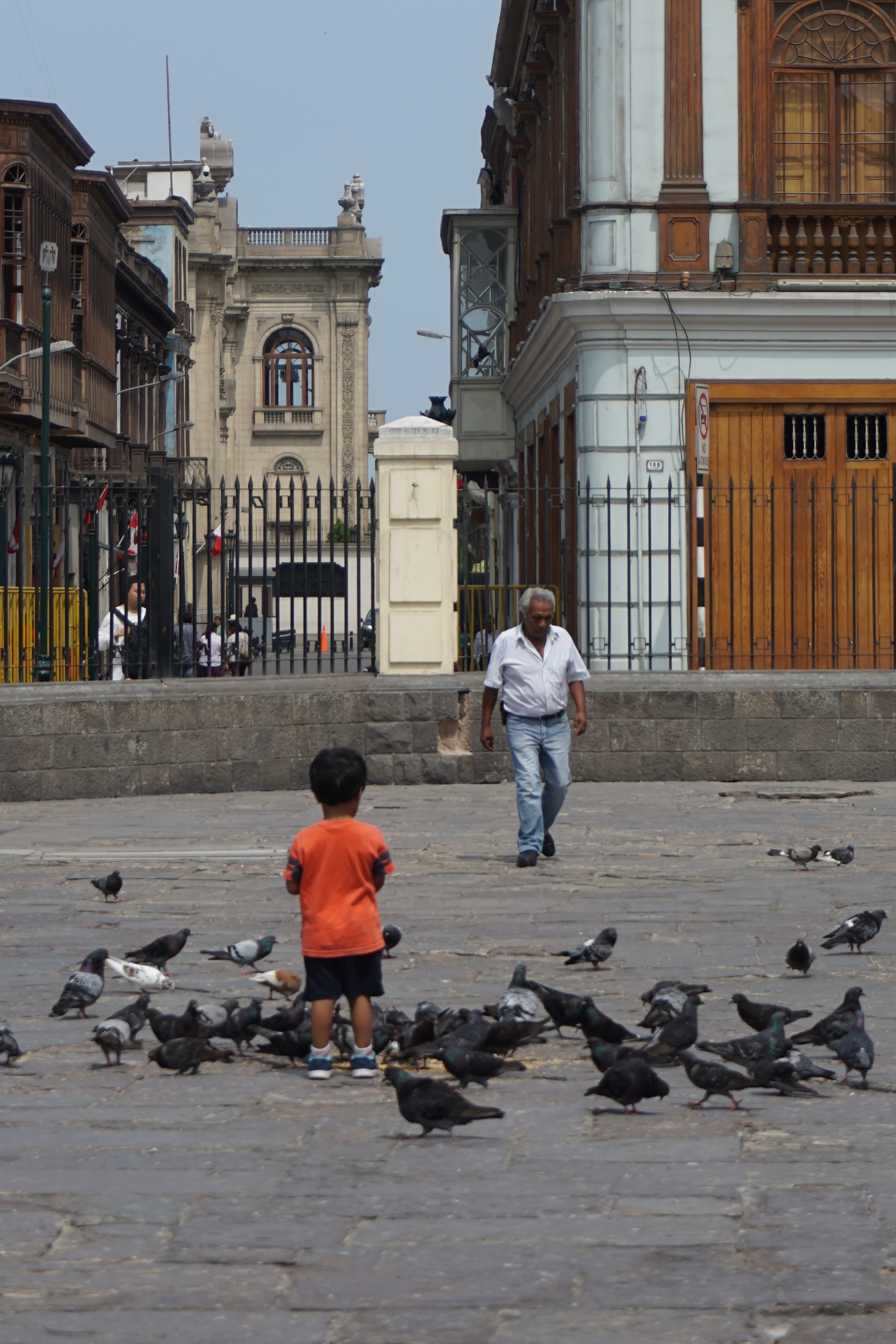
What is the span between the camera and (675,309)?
67.2 ft

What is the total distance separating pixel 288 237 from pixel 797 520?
7079 cm

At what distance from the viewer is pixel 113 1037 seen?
663 centimetres

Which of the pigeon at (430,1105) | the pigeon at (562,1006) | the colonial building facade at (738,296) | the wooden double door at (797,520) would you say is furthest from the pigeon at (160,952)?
the colonial building facade at (738,296)

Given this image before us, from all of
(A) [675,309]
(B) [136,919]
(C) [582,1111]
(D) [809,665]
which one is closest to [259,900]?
(B) [136,919]

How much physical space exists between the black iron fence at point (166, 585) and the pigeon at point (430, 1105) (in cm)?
941

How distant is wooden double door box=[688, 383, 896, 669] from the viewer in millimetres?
19594

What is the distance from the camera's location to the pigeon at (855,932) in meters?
8.61

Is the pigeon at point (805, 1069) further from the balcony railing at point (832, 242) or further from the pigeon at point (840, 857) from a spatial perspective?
the balcony railing at point (832, 242)

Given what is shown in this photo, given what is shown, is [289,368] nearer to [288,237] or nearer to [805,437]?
[288,237]

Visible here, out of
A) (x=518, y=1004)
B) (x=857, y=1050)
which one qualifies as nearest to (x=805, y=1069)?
(x=857, y=1050)

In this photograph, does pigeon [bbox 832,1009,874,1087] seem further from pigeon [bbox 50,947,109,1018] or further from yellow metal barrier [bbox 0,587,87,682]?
yellow metal barrier [bbox 0,587,87,682]

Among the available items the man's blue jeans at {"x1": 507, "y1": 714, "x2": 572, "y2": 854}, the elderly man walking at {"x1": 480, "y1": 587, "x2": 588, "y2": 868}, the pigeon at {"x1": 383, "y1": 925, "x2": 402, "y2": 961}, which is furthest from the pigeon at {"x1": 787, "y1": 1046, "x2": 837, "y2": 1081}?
the elderly man walking at {"x1": 480, "y1": 587, "x2": 588, "y2": 868}

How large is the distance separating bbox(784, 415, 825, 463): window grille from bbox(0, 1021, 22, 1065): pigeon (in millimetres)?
15244

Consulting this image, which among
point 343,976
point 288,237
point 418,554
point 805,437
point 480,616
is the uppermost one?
point 288,237
